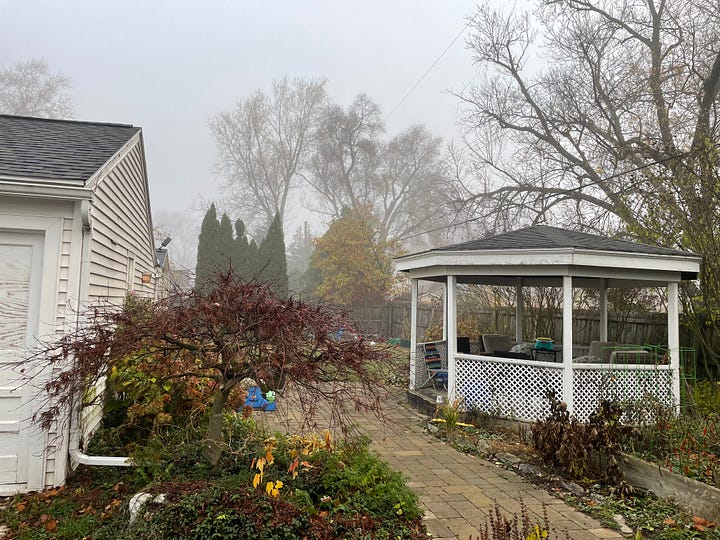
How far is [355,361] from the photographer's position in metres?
3.51

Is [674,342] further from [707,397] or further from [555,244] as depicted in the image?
[555,244]

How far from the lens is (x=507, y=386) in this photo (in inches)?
284

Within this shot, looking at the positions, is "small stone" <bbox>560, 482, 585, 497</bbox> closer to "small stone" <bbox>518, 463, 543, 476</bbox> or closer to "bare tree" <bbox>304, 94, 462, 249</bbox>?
"small stone" <bbox>518, 463, 543, 476</bbox>

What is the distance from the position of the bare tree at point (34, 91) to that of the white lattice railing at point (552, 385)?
2896 centimetres

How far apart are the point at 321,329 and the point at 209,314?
30.6 inches

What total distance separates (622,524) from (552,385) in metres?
2.86

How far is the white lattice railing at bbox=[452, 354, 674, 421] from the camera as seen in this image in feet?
22.2

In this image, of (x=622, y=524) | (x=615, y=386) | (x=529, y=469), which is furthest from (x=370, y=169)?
(x=622, y=524)

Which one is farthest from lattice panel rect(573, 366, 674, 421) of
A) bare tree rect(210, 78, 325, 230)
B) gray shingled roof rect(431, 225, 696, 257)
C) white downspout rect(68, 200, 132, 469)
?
bare tree rect(210, 78, 325, 230)

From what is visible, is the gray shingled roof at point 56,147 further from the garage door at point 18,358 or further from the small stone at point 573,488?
the small stone at point 573,488

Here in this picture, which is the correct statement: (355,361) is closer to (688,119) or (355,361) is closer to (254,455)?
(254,455)

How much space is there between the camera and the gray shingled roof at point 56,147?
15.3 feet

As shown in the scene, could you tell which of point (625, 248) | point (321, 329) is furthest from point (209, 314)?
point (625, 248)

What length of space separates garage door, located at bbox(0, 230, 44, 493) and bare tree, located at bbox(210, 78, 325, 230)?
2748 centimetres
